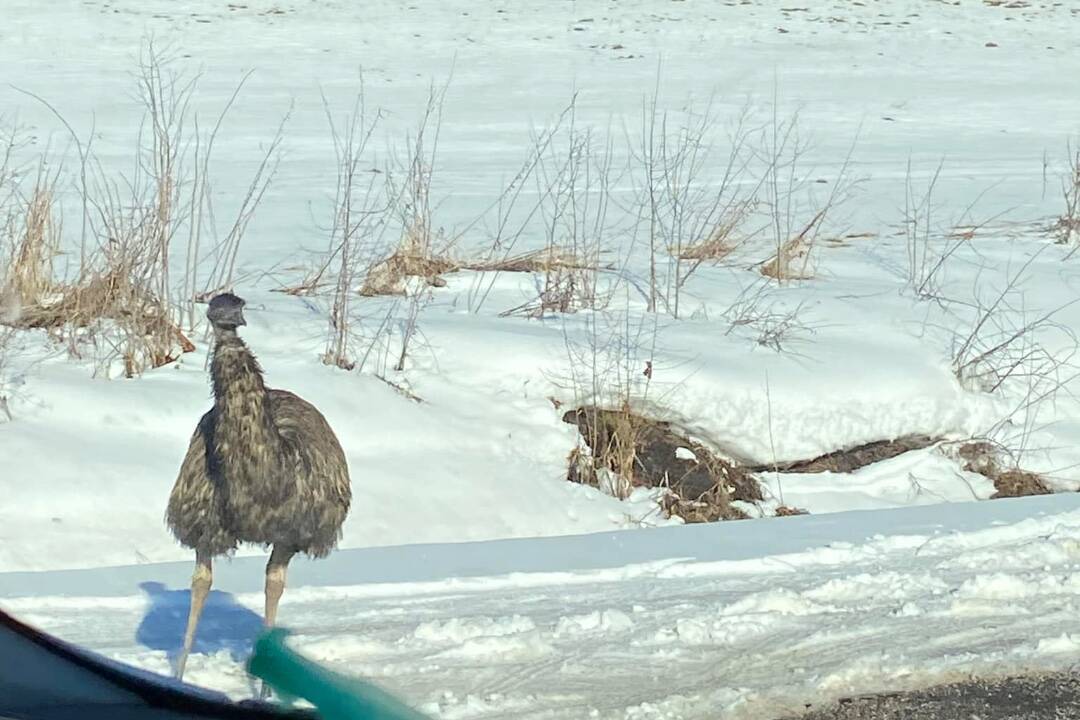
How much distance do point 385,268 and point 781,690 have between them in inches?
207

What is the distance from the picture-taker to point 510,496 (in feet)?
23.0

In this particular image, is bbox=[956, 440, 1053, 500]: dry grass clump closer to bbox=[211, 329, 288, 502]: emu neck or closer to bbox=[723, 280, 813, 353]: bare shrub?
bbox=[723, 280, 813, 353]: bare shrub

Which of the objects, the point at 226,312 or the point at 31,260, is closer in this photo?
the point at 226,312

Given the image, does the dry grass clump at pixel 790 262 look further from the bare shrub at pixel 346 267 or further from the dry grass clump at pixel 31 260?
the dry grass clump at pixel 31 260

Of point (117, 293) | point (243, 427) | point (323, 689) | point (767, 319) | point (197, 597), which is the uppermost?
point (323, 689)

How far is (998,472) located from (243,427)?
15.7ft

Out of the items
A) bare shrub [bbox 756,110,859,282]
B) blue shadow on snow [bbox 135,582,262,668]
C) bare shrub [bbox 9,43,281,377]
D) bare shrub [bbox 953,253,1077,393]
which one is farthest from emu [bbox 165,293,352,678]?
bare shrub [bbox 756,110,859,282]

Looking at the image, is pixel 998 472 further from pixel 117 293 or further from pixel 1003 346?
pixel 117 293

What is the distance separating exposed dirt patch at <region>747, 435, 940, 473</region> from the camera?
25.0ft

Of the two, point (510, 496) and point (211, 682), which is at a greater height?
point (211, 682)

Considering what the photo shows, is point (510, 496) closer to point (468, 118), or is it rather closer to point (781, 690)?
point (781, 690)

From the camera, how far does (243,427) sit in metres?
3.86

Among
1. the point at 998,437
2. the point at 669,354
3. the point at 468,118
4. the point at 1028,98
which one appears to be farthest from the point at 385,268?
the point at 1028,98

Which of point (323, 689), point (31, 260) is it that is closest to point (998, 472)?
point (31, 260)
